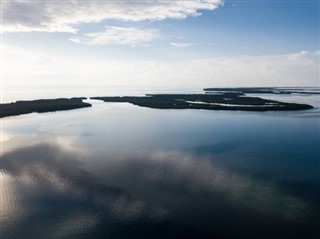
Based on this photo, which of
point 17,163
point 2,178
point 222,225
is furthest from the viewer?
point 17,163

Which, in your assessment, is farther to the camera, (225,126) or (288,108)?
(288,108)

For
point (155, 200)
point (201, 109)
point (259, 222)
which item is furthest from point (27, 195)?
point (201, 109)

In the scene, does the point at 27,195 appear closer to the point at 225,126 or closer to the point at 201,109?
the point at 225,126

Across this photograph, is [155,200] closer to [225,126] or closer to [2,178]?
[2,178]

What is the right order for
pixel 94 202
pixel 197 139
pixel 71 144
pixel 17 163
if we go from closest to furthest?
pixel 94 202
pixel 17 163
pixel 71 144
pixel 197 139

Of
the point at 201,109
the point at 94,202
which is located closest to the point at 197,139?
the point at 94,202

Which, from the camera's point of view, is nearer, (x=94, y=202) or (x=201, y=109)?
(x=94, y=202)
